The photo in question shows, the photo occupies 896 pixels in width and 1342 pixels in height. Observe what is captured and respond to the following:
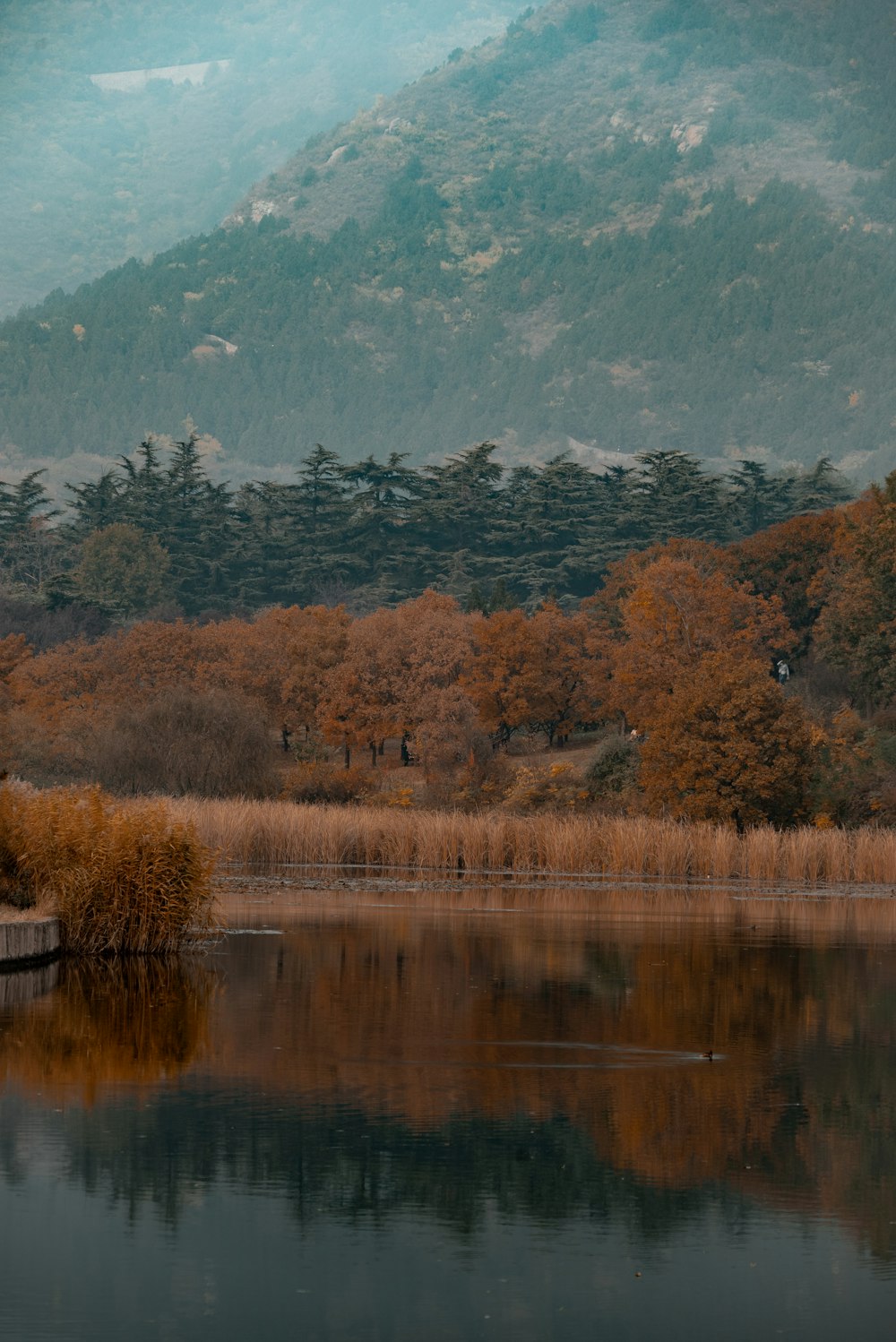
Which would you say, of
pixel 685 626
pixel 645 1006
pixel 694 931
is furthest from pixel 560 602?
pixel 645 1006

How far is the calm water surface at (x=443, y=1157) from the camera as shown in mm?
7660

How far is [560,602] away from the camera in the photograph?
11238cm

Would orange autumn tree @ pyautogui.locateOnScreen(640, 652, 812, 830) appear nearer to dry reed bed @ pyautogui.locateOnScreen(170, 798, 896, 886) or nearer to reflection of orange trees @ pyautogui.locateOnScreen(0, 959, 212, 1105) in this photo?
dry reed bed @ pyautogui.locateOnScreen(170, 798, 896, 886)

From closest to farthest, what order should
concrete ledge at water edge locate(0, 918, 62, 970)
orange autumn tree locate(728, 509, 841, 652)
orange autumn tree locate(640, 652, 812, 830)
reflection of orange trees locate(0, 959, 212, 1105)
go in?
reflection of orange trees locate(0, 959, 212, 1105), concrete ledge at water edge locate(0, 918, 62, 970), orange autumn tree locate(640, 652, 812, 830), orange autumn tree locate(728, 509, 841, 652)

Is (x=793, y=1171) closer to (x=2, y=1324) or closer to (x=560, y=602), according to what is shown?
(x=2, y=1324)

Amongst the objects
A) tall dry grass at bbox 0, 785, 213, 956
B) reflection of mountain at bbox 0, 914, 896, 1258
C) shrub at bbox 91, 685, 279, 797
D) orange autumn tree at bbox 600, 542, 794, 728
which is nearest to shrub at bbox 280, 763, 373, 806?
shrub at bbox 91, 685, 279, 797

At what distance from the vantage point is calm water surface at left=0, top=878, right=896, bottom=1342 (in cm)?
766

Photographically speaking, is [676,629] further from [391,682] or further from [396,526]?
[396,526]

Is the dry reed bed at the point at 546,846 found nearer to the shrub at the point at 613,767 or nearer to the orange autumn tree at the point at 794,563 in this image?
the shrub at the point at 613,767

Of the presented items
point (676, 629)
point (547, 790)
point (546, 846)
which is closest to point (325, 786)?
point (547, 790)

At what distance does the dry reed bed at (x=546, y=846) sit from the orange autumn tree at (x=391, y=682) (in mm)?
31006

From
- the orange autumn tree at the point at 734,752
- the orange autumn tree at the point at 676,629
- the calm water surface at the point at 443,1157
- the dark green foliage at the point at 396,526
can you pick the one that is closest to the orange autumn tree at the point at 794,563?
the orange autumn tree at the point at 676,629

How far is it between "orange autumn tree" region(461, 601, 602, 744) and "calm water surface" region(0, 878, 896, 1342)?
56.0m

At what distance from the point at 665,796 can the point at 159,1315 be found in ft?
128
